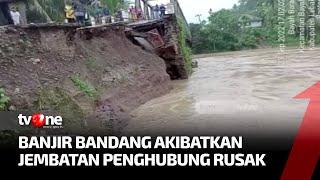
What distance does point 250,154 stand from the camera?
4.00 meters

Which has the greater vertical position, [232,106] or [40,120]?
[40,120]

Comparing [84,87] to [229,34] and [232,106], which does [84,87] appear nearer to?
[232,106]

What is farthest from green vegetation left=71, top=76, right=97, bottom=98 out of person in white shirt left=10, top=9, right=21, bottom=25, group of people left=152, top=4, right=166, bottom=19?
group of people left=152, top=4, right=166, bottom=19

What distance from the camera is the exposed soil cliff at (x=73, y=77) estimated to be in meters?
8.30

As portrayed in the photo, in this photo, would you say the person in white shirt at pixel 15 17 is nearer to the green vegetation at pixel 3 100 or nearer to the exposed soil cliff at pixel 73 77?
the exposed soil cliff at pixel 73 77

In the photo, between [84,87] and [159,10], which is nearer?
[84,87]

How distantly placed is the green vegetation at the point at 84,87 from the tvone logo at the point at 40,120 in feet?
16.0

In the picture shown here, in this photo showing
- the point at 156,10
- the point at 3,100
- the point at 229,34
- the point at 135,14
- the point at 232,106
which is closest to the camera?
the point at 3,100

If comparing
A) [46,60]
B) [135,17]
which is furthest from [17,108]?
[135,17]

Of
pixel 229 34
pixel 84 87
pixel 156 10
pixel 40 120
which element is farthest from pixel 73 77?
pixel 229 34

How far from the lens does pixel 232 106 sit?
11102mm

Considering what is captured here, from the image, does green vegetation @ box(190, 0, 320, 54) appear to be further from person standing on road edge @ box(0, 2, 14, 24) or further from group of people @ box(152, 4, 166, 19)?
person standing on road edge @ box(0, 2, 14, 24)

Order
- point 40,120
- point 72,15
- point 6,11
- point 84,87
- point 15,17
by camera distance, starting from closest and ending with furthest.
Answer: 1. point 40,120
2. point 84,87
3. point 6,11
4. point 15,17
5. point 72,15

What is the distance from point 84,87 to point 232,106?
337 centimetres
